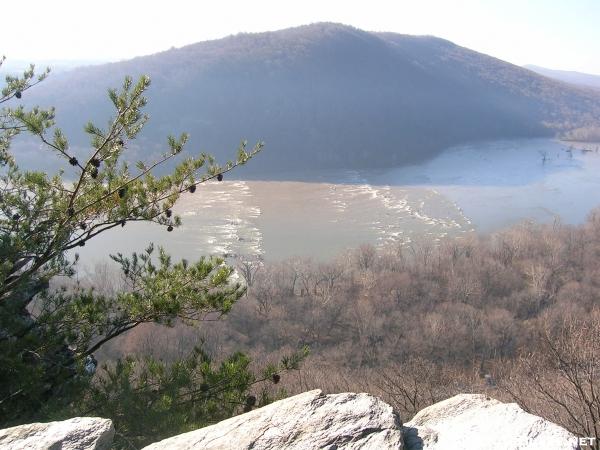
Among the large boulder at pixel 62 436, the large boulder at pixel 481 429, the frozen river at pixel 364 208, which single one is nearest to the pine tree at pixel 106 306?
the large boulder at pixel 62 436

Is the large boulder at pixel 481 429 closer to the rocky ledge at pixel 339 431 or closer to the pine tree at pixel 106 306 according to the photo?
the rocky ledge at pixel 339 431

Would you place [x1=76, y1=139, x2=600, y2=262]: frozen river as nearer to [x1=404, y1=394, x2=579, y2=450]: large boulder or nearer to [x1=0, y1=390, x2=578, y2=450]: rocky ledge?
[x1=0, y1=390, x2=578, y2=450]: rocky ledge

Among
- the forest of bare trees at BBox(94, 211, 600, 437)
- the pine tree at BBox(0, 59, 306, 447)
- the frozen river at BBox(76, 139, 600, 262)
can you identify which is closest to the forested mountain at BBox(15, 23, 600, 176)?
the frozen river at BBox(76, 139, 600, 262)

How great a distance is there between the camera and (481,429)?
262 centimetres

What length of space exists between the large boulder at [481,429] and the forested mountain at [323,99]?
4781 centimetres

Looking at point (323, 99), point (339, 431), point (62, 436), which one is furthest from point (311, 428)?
point (323, 99)

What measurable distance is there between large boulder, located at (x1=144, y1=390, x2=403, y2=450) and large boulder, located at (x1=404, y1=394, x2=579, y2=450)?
0.19 m

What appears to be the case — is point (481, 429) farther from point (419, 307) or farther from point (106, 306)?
point (419, 307)

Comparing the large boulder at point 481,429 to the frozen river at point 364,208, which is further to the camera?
the frozen river at point 364,208

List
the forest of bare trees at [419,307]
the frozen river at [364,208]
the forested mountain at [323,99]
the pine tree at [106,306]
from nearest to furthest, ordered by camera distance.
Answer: the pine tree at [106,306] < the forest of bare trees at [419,307] < the frozen river at [364,208] < the forested mountain at [323,99]

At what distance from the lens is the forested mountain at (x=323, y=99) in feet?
203

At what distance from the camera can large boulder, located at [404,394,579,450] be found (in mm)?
2428

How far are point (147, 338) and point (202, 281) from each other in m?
16.3

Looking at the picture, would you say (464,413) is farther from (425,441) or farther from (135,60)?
(135,60)
